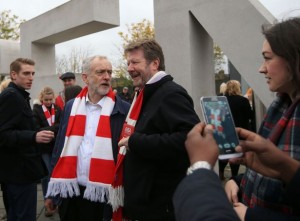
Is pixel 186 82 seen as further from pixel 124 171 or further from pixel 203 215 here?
pixel 203 215

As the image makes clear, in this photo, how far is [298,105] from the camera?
57.6 inches

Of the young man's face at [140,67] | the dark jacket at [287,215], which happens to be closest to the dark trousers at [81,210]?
the young man's face at [140,67]

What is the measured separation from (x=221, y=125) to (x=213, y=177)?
0.45m

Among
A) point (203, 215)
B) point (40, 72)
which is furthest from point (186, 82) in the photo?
point (40, 72)

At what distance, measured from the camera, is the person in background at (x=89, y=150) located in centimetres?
302

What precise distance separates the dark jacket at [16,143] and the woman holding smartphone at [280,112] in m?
2.56

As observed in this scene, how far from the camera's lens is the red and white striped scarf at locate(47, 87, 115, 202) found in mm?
2982

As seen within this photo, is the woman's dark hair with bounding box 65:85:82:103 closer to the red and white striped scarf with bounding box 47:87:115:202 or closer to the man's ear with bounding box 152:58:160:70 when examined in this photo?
the red and white striped scarf with bounding box 47:87:115:202

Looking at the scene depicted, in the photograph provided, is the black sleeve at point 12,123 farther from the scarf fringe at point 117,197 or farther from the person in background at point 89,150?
the scarf fringe at point 117,197

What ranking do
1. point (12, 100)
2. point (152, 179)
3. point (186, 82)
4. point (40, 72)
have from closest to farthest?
point (152, 179) < point (12, 100) < point (186, 82) < point (40, 72)

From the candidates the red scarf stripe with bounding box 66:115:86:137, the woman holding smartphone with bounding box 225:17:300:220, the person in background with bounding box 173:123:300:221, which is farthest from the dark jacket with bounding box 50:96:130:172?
the person in background with bounding box 173:123:300:221

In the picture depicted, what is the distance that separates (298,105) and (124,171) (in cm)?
146

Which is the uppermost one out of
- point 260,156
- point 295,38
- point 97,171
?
point 295,38

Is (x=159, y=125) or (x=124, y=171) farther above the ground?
(x=159, y=125)
